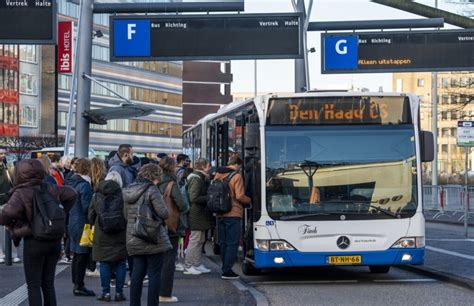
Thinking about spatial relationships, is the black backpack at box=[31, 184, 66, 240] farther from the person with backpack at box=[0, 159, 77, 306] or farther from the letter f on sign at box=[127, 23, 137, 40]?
the letter f on sign at box=[127, 23, 137, 40]

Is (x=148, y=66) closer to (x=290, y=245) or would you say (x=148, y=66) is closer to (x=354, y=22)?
(x=354, y=22)

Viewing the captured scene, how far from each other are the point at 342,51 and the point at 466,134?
4359 millimetres

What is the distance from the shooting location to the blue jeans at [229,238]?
15.4 m

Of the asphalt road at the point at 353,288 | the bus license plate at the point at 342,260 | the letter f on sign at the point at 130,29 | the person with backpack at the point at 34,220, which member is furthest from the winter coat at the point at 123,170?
the letter f on sign at the point at 130,29

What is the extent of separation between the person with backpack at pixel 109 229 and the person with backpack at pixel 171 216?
524mm

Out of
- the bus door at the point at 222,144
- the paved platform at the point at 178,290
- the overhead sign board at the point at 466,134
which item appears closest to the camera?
the paved platform at the point at 178,290

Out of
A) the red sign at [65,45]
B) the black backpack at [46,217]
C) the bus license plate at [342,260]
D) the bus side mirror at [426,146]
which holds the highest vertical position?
the red sign at [65,45]

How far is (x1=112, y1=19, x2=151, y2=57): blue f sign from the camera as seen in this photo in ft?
70.1

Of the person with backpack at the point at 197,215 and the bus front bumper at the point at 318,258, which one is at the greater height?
the person with backpack at the point at 197,215

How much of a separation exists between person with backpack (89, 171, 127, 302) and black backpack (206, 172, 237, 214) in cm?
301

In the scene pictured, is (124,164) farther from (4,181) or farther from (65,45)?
(65,45)

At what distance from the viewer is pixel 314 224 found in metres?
14.6

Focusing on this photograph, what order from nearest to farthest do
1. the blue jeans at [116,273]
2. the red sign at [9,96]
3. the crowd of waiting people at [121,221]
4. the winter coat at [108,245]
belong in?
the crowd of waiting people at [121,221] < the winter coat at [108,245] < the blue jeans at [116,273] < the red sign at [9,96]

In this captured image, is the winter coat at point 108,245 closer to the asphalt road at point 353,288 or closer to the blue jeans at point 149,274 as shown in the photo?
the blue jeans at point 149,274
